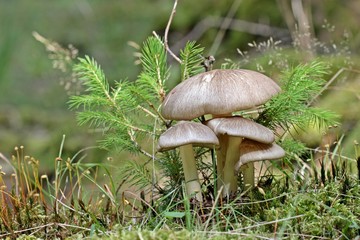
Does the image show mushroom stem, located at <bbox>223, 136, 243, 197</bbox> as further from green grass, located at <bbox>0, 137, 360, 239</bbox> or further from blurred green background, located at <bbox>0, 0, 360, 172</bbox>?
blurred green background, located at <bbox>0, 0, 360, 172</bbox>

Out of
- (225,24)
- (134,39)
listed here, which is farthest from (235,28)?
(134,39)

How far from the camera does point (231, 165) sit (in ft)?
5.00

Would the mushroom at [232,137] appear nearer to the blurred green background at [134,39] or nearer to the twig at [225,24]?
the blurred green background at [134,39]

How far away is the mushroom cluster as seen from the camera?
1.38 m

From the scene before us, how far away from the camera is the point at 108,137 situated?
165 cm

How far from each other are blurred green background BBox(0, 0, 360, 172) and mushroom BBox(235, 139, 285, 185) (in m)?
0.41

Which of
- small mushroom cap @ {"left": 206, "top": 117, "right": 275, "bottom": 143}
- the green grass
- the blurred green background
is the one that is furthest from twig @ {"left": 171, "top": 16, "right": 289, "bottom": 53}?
small mushroom cap @ {"left": 206, "top": 117, "right": 275, "bottom": 143}

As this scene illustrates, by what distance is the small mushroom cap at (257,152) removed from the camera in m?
1.41

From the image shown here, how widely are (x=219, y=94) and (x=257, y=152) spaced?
18 centimetres

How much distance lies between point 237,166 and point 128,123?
371 mm

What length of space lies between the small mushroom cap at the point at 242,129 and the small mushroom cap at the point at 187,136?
31mm

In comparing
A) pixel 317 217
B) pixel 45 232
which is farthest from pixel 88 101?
pixel 317 217

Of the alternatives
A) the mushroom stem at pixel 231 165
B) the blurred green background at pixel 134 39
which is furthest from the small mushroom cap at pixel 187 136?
the blurred green background at pixel 134 39

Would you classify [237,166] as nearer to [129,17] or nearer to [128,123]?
[128,123]
